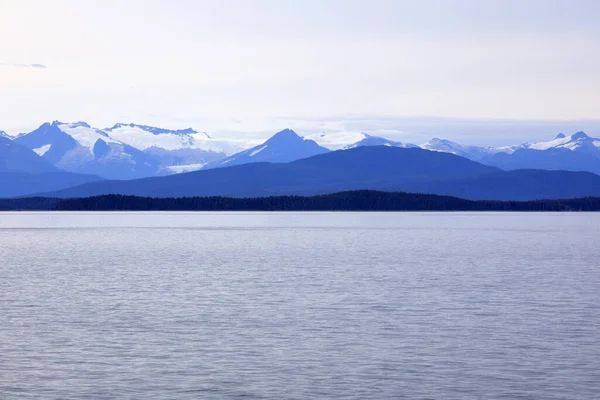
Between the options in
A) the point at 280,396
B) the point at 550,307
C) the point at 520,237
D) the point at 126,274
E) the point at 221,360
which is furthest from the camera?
the point at 520,237

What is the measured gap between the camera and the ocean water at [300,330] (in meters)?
33.5

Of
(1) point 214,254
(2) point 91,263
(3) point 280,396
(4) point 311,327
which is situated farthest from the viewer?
(1) point 214,254

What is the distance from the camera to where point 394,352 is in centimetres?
3891

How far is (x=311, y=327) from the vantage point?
147ft

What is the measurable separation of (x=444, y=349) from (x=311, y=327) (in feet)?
24.3

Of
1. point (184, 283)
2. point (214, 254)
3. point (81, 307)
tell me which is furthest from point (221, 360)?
point (214, 254)

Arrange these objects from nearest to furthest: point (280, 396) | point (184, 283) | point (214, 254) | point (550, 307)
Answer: point (280, 396) → point (550, 307) → point (184, 283) → point (214, 254)

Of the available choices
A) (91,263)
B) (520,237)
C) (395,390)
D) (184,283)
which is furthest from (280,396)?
(520,237)

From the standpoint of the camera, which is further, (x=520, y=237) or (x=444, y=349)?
(x=520, y=237)

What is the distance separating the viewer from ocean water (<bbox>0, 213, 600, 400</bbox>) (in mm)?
33531

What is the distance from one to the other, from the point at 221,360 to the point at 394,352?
6.82 meters

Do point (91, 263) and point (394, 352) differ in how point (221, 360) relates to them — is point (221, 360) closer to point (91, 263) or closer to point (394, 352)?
point (394, 352)

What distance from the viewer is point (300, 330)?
44.0 metres

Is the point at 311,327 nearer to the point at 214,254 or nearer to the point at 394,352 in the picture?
Result: the point at 394,352
